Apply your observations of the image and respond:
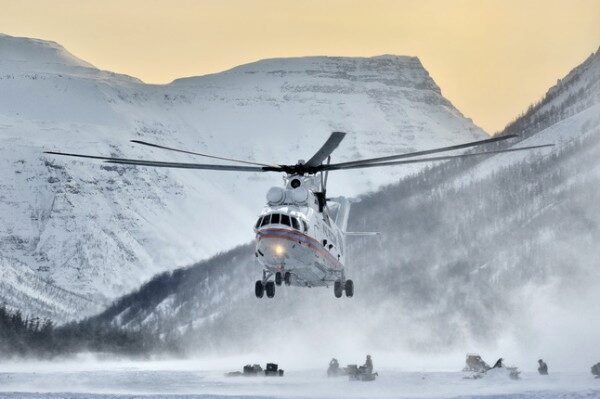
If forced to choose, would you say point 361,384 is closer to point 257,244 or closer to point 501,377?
point 501,377

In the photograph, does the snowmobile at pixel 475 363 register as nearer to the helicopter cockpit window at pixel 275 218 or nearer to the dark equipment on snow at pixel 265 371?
the dark equipment on snow at pixel 265 371

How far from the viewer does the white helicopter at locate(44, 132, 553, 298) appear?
8881 centimetres

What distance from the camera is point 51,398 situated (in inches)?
4161

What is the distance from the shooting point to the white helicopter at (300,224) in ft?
291

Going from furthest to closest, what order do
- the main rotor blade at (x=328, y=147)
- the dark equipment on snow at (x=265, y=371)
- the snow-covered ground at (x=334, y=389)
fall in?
the dark equipment on snow at (x=265, y=371)
the snow-covered ground at (x=334, y=389)
the main rotor blade at (x=328, y=147)

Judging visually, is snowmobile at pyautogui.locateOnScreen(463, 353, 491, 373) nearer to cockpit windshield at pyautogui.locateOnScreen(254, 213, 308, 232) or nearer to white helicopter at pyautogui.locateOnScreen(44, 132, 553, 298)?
white helicopter at pyautogui.locateOnScreen(44, 132, 553, 298)

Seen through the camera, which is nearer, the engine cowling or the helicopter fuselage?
the helicopter fuselage

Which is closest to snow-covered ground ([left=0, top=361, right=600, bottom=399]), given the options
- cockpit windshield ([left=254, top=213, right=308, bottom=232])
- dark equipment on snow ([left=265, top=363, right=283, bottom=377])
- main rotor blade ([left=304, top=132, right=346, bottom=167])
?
dark equipment on snow ([left=265, top=363, right=283, bottom=377])

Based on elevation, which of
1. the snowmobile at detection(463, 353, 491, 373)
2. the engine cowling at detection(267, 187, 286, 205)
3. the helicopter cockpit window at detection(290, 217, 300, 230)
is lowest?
the snowmobile at detection(463, 353, 491, 373)

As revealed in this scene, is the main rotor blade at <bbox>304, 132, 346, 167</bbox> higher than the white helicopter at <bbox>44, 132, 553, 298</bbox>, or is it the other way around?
the main rotor blade at <bbox>304, 132, 346, 167</bbox>

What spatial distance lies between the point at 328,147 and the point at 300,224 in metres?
6.76

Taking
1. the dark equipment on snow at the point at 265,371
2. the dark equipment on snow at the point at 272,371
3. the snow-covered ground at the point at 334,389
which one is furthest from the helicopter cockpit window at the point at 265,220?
the dark equipment on snow at the point at 272,371

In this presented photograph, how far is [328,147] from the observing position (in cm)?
8631

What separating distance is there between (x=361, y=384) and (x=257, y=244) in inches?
1972
